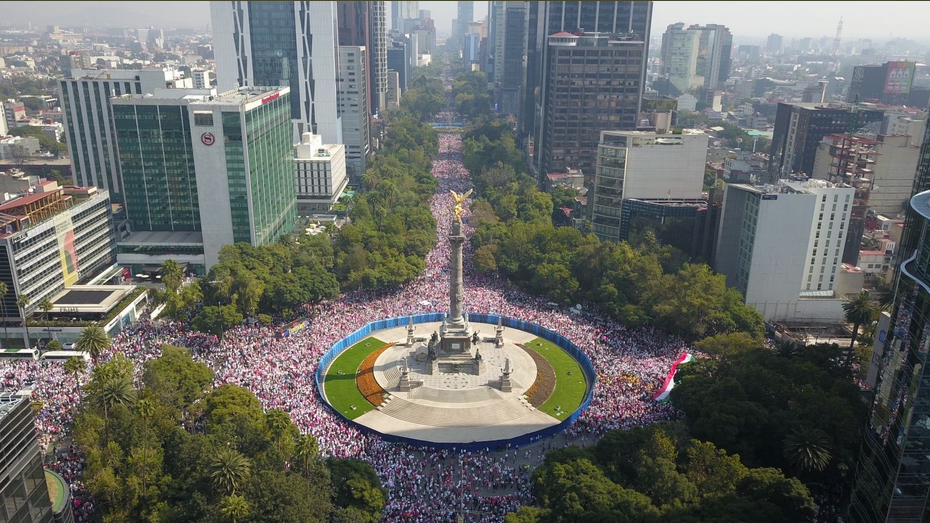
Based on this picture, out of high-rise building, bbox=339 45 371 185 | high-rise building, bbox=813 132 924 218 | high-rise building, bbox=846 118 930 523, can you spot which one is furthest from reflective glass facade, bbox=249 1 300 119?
high-rise building, bbox=846 118 930 523

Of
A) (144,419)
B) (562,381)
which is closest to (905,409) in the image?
(562,381)

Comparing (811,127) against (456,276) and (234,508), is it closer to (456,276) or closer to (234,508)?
(456,276)

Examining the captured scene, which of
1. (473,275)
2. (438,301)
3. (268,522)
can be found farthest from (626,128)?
(268,522)

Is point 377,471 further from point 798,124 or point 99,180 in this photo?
point 798,124

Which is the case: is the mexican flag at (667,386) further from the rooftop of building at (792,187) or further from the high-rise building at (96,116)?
the high-rise building at (96,116)

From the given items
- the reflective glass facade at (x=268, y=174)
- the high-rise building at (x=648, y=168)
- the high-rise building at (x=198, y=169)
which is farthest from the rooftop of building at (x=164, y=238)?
the high-rise building at (x=648, y=168)

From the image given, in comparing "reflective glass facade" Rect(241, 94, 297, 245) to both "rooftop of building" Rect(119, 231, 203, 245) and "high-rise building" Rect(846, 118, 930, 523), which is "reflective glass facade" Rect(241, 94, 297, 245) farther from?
"high-rise building" Rect(846, 118, 930, 523)

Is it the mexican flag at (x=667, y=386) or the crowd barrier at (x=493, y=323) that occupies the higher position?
the mexican flag at (x=667, y=386)
